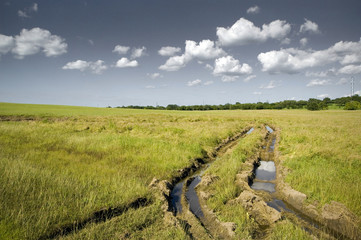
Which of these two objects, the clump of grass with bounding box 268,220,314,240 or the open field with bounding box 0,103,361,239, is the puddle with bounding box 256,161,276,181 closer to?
the open field with bounding box 0,103,361,239

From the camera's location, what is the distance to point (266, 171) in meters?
11.2

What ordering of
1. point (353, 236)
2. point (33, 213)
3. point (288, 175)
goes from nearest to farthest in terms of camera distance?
point (33, 213) < point (353, 236) < point (288, 175)

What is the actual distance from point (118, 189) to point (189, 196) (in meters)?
2.95

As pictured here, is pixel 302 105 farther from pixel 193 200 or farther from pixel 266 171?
pixel 193 200

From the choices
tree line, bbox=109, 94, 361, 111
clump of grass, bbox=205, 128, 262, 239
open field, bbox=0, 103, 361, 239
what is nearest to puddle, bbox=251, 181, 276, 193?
open field, bbox=0, 103, 361, 239

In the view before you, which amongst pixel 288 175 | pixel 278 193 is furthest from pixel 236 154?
pixel 278 193

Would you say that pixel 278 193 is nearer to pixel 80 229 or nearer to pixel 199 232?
pixel 199 232

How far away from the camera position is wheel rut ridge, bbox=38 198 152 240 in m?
4.65

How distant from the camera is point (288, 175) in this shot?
8.99 metres

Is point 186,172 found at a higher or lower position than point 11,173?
lower

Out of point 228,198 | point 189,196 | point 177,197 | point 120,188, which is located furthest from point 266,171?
point 120,188

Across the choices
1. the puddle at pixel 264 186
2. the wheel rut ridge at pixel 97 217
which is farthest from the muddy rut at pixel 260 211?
the wheel rut ridge at pixel 97 217

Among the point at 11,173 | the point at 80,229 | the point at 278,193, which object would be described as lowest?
the point at 278,193

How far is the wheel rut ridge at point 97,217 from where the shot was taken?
183 inches
